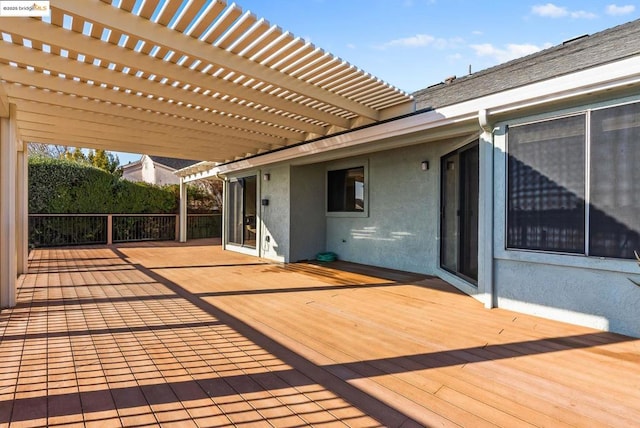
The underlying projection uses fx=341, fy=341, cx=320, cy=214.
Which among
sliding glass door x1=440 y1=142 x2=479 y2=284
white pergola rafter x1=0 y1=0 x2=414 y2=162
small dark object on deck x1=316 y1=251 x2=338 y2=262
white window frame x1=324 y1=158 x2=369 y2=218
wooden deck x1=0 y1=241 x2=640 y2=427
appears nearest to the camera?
wooden deck x1=0 y1=241 x2=640 y2=427

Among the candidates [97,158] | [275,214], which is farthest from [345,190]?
[97,158]

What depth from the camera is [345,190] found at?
806cm

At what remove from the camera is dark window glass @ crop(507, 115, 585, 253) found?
Result: 346cm

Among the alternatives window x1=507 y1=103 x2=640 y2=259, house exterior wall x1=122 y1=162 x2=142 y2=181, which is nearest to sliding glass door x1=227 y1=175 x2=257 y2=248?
window x1=507 y1=103 x2=640 y2=259

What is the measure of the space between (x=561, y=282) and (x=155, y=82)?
524cm

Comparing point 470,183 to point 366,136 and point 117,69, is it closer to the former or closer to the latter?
point 366,136

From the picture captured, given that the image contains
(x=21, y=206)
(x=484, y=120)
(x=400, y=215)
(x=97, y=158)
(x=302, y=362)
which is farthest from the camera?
(x=97, y=158)

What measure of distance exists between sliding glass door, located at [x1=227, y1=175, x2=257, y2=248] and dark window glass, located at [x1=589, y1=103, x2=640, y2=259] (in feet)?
25.1

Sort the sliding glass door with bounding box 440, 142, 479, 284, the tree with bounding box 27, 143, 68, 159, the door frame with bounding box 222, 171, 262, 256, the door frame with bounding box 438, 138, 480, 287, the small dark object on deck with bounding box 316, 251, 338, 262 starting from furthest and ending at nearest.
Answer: the tree with bounding box 27, 143, 68, 159
the door frame with bounding box 222, 171, 262, 256
the small dark object on deck with bounding box 316, 251, 338, 262
the sliding glass door with bounding box 440, 142, 479, 284
the door frame with bounding box 438, 138, 480, 287

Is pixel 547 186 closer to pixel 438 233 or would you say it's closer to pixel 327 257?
pixel 438 233

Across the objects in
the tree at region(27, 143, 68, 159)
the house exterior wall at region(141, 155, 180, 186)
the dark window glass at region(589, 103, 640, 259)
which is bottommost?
the dark window glass at region(589, 103, 640, 259)

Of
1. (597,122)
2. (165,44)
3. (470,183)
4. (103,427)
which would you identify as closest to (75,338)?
(103,427)

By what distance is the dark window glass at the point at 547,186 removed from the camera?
346 centimetres

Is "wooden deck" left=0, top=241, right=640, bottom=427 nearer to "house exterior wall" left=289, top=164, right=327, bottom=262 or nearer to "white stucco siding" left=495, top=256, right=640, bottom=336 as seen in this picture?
"white stucco siding" left=495, top=256, right=640, bottom=336
